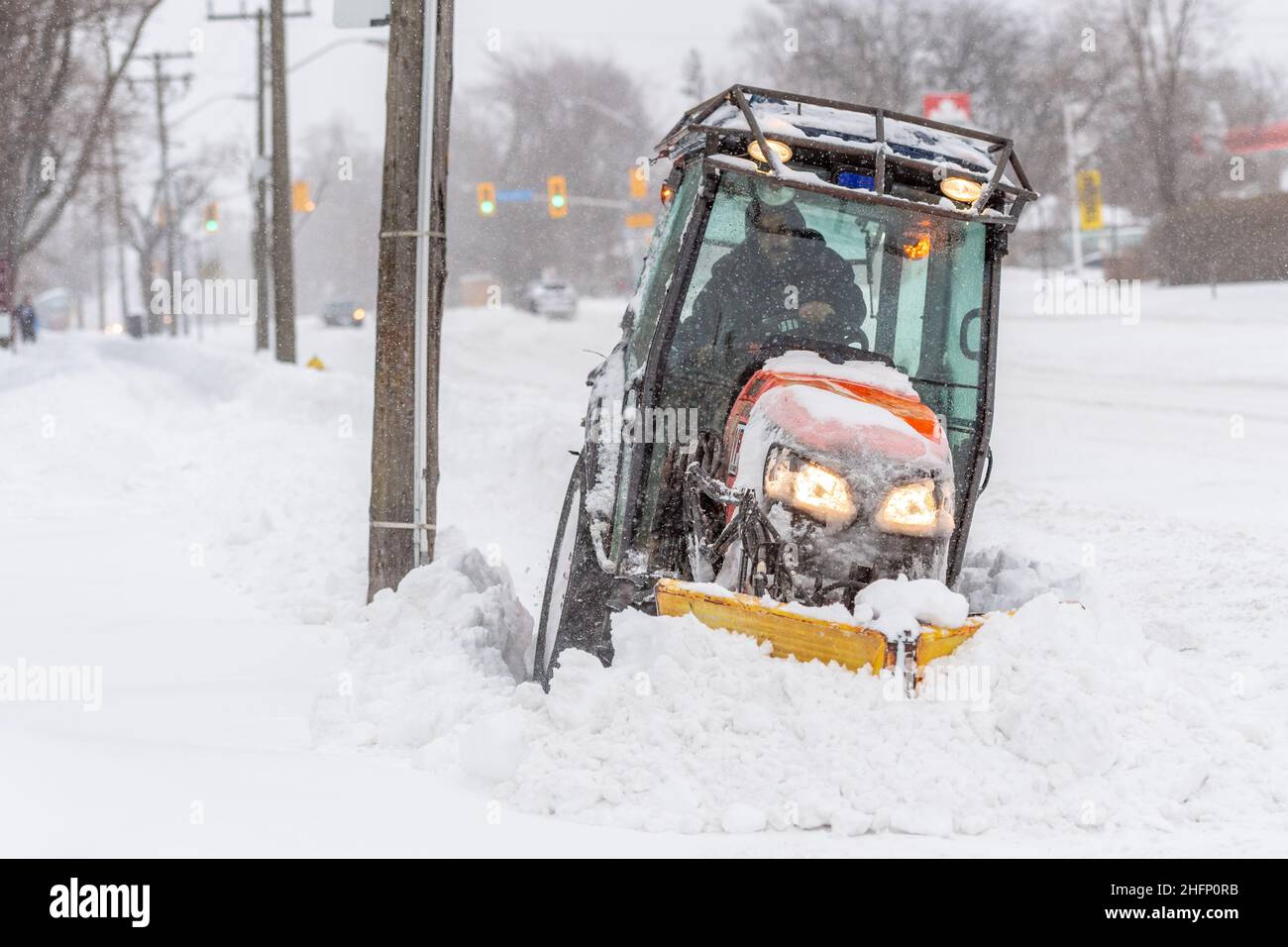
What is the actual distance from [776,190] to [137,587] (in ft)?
14.1

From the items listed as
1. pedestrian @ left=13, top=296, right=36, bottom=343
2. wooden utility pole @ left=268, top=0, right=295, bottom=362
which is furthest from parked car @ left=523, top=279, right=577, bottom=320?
wooden utility pole @ left=268, top=0, right=295, bottom=362

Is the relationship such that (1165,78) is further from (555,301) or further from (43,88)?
(43,88)

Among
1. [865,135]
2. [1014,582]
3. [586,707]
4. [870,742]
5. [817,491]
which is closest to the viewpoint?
[870,742]

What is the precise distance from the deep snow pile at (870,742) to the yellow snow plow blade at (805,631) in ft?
0.16

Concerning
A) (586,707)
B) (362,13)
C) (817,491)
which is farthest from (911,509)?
(362,13)

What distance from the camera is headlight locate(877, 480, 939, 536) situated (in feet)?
16.6

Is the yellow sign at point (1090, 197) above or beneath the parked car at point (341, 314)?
above

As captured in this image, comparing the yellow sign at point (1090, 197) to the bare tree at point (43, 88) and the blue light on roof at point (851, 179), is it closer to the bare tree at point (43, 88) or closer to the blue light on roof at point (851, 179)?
the bare tree at point (43, 88)

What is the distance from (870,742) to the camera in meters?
4.52

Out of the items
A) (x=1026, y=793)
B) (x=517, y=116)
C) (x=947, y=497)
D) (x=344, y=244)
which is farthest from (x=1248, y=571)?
(x=344, y=244)

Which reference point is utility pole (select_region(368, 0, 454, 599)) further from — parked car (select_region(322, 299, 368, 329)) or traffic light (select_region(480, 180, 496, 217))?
parked car (select_region(322, 299, 368, 329))

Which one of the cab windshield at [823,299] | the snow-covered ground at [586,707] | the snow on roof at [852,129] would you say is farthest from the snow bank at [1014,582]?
the snow on roof at [852,129]

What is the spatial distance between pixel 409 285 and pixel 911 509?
3.51m

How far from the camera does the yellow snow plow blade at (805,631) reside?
466cm
